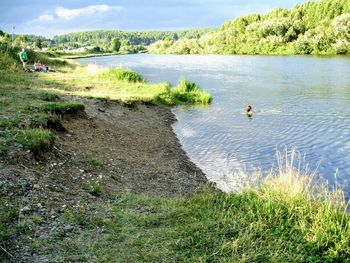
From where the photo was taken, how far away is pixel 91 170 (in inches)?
492

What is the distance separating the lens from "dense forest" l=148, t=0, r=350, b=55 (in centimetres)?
9850

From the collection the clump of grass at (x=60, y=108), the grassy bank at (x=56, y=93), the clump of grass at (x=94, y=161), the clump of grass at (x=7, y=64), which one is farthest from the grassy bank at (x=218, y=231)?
the clump of grass at (x=7, y=64)

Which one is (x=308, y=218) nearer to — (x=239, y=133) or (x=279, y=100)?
(x=239, y=133)

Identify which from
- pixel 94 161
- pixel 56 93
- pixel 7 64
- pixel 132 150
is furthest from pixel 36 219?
pixel 7 64

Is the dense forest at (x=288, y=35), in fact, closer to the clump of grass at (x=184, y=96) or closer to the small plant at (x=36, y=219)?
the clump of grass at (x=184, y=96)

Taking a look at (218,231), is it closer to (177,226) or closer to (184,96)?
(177,226)

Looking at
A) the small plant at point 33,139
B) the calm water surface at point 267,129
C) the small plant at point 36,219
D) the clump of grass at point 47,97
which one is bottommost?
the calm water surface at point 267,129

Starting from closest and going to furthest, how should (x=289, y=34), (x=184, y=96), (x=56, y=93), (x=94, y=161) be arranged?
(x=94, y=161)
(x=56, y=93)
(x=184, y=96)
(x=289, y=34)

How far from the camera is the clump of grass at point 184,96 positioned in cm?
3381

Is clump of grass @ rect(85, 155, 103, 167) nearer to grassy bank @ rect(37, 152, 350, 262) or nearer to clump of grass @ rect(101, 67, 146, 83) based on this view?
grassy bank @ rect(37, 152, 350, 262)

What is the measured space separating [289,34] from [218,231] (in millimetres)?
117149

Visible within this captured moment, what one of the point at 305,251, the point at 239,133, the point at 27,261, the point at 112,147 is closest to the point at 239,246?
the point at 305,251

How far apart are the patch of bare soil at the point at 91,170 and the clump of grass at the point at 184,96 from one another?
1044 cm

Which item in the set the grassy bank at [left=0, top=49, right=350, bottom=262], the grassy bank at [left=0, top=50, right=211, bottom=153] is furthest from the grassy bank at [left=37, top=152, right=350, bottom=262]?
the grassy bank at [left=0, top=50, right=211, bottom=153]
